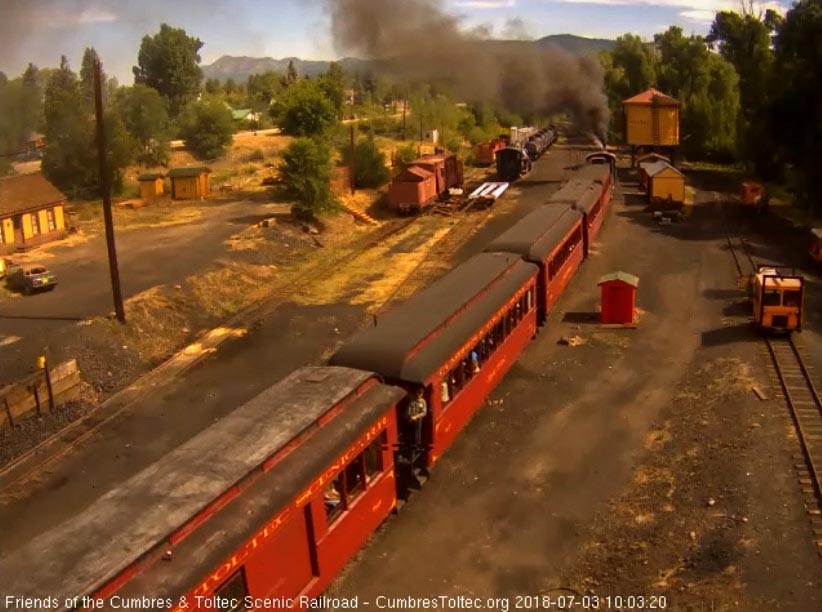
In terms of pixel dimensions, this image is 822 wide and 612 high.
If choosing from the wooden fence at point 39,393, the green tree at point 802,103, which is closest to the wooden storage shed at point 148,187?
the wooden fence at point 39,393

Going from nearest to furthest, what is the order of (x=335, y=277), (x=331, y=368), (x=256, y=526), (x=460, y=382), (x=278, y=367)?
(x=256, y=526) < (x=331, y=368) < (x=460, y=382) < (x=278, y=367) < (x=335, y=277)

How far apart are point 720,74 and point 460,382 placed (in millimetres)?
63780

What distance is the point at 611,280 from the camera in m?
23.8

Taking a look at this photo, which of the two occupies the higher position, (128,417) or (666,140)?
(666,140)

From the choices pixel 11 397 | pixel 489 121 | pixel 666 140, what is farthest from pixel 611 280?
pixel 489 121

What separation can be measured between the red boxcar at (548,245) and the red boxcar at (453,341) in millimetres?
1339

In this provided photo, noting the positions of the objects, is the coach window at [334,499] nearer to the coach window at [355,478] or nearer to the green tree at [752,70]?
the coach window at [355,478]

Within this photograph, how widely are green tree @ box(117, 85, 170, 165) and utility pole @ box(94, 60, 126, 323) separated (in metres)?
38.8

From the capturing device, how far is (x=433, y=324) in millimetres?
14742

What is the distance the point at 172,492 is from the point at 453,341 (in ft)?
23.4

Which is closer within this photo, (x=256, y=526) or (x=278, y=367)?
(x=256, y=526)

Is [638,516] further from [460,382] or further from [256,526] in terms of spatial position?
[256,526]

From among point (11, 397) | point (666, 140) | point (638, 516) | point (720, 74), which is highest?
point (720, 74)

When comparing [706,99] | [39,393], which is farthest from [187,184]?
[706,99]
